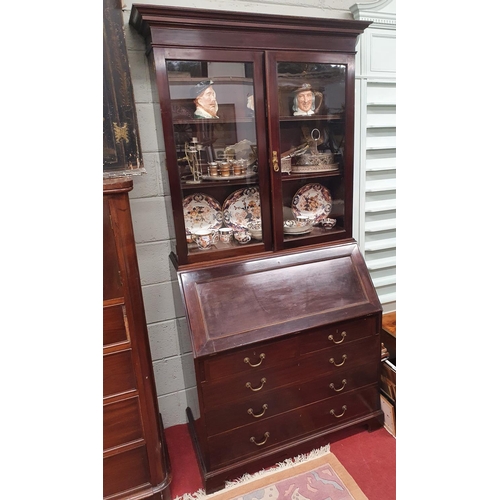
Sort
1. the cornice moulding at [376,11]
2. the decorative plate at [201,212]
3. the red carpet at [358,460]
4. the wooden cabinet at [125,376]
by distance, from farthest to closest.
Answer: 1. the cornice moulding at [376,11]
2. the decorative plate at [201,212]
3. the red carpet at [358,460]
4. the wooden cabinet at [125,376]

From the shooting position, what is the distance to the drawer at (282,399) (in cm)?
145

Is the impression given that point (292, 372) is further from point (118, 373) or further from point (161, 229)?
point (161, 229)

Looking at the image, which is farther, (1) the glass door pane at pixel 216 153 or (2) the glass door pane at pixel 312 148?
(2) the glass door pane at pixel 312 148

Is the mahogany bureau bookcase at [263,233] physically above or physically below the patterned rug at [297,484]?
above

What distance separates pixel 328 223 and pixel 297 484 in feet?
3.93

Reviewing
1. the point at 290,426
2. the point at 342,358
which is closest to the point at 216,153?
the point at 342,358

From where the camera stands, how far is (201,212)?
1653 millimetres

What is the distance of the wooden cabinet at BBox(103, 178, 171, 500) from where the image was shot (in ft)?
3.91

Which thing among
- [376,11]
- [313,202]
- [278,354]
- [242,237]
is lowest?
[278,354]

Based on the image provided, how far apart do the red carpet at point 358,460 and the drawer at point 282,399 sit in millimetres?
276

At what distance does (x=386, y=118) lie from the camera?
6.56 feet

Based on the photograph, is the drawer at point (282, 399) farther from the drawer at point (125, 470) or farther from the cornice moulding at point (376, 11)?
the cornice moulding at point (376, 11)

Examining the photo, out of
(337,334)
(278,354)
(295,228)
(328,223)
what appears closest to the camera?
(278,354)

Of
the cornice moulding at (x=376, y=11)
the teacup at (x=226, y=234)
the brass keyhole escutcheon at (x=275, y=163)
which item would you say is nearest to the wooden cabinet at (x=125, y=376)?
the teacup at (x=226, y=234)
